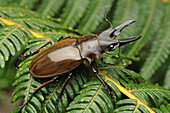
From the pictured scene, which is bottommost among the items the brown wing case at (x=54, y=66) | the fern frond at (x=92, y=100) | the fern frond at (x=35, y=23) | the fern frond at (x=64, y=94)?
the fern frond at (x=92, y=100)

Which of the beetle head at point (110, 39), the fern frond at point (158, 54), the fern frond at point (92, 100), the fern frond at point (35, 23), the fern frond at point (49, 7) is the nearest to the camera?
the fern frond at point (92, 100)

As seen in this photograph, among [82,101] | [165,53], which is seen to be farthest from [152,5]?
[82,101]

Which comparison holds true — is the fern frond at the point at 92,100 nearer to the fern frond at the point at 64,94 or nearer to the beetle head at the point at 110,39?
the fern frond at the point at 64,94

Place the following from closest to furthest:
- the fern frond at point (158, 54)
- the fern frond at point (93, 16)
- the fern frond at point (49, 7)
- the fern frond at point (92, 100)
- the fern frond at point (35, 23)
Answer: the fern frond at point (92, 100) < the fern frond at point (35, 23) < the fern frond at point (158, 54) < the fern frond at point (93, 16) < the fern frond at point (49, 7)

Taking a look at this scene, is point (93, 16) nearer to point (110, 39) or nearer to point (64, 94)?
point (110, 39)

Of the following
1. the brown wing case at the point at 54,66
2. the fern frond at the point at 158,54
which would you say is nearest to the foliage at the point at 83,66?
the fern frond at the point at 158,54

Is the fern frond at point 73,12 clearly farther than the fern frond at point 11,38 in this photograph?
Yes

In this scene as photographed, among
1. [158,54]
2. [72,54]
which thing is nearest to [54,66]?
[72,54]

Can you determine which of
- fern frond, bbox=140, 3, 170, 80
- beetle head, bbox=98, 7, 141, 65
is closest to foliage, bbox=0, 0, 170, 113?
fern frond, bbox=140, 3, 170, 80

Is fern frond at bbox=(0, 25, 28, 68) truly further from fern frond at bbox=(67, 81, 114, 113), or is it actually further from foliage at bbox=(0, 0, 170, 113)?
fern frond at bbox=(67, 81, 114, 113)

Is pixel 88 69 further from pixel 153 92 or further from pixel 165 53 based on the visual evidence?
pixel 165 53
